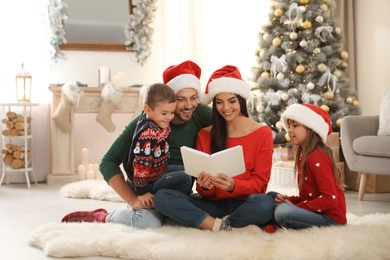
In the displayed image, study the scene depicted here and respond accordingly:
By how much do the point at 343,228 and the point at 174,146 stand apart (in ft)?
3.03

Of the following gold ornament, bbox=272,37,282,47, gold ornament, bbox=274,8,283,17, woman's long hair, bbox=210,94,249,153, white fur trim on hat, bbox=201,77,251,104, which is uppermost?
gold ornament, bbox=274,8,283,17

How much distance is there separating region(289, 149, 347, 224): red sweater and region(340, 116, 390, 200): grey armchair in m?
1.38

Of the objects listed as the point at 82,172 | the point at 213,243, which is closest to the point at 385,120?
the point at 213,243

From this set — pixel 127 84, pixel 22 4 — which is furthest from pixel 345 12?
pixel 22 4

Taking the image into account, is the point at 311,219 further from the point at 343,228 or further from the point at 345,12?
the point at 345,12

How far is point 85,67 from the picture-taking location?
218 inches

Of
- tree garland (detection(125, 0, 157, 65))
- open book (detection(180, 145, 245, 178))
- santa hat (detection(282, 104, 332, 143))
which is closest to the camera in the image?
open book (detection(180, 145, 245, 178))

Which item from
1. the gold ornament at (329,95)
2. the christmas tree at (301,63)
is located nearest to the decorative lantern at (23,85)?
the christmas tree at (301,63)

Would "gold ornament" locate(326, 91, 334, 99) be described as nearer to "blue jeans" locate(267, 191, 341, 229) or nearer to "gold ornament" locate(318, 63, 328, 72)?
"gold ornament" locate(318, 63, 328, 72)

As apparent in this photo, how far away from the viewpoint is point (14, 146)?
5.06 meters

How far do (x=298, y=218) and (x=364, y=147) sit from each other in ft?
5.37

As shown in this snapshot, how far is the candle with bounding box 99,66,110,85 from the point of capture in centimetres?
532

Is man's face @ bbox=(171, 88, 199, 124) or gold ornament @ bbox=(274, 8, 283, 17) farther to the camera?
gold ornament @ bbox=(274, 8, 283, 17)

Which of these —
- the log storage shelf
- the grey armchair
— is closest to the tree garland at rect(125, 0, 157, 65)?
the log storage shelf
